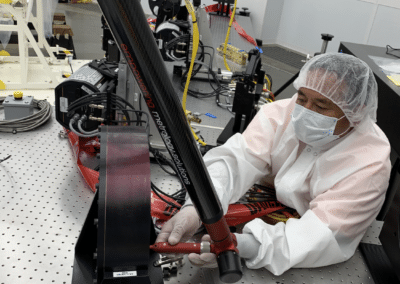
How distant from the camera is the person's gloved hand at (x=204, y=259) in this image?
2.74 ft

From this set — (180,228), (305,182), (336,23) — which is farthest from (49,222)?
(336,23)

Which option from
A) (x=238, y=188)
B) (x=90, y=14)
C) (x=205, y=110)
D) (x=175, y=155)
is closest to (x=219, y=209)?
(x=175, y=155)

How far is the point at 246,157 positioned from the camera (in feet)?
3.95

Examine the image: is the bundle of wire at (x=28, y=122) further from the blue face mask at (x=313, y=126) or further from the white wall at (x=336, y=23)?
the white wall at (x=336, y=23)

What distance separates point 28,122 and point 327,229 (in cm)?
116

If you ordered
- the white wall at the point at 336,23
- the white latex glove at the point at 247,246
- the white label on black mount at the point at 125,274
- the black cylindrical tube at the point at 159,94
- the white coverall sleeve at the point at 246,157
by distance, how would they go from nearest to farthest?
the black cylindrical tube at the point at 159,94
the white label on black mount at the point at 125,274
the white latex glove at the point at 247,246
the white coverall sleeve at the point at 246,157
the white wall at the point at 336,23

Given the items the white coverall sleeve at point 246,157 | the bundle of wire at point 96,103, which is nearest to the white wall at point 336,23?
the white coverall sleeve at point 246,157

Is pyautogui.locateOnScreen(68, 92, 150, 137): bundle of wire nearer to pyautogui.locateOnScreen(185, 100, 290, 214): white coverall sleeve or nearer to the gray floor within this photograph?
the gray floor

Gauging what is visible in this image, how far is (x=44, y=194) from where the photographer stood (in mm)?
1105

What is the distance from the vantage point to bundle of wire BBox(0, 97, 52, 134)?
1372 mm

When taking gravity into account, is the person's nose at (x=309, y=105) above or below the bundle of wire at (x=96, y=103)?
above

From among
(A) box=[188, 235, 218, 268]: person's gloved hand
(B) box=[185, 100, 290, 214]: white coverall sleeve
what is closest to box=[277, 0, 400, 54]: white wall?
(B) box=[185, 100, 290, 214]: white coverall sleeve

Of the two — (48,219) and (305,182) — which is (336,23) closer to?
(305,182)

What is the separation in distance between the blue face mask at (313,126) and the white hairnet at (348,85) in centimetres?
5
